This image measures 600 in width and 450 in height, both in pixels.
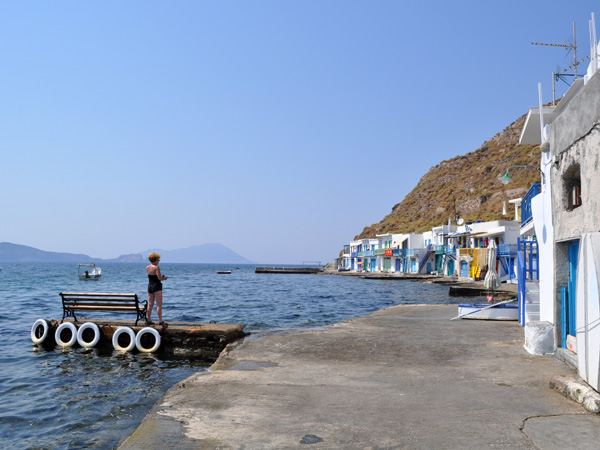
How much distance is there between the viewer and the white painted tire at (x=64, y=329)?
507 inches

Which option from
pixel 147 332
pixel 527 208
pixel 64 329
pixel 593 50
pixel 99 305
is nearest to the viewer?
pixel 593 50

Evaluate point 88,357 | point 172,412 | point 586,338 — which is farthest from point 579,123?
point 88,357

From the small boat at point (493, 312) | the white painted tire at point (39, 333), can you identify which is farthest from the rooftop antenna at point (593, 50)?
the white painted tire at point (39, 333)

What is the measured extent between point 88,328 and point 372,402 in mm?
9186

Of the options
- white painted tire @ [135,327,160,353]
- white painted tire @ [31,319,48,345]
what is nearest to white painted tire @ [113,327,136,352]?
white painted tire @ [135,327,160,353]

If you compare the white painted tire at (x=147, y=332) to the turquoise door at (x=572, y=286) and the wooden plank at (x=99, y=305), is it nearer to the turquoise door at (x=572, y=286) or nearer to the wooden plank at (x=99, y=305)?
the wooden plank at (x=99, y=305)

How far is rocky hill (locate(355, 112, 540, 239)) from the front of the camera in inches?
4274

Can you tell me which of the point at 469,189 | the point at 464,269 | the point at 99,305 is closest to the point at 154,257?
the point at 99,305

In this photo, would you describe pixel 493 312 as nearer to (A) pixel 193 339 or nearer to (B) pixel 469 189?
(A) pixel 193 339

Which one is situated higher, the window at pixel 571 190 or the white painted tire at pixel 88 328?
the window at pixel 571 190

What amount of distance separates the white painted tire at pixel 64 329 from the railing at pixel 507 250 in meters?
43.1

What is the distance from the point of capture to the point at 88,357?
11.9 m

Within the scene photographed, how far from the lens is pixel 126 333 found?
12.5m

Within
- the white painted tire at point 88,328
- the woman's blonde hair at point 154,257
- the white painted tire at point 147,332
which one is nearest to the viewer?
the white painted tire at point 147,332
